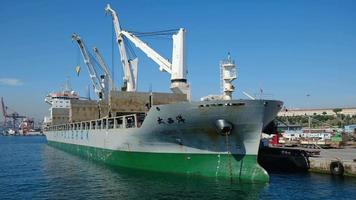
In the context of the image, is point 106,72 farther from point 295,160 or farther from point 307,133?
point 295,160

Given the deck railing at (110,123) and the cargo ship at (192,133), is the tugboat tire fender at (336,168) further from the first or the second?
the deck railing at (110,123)

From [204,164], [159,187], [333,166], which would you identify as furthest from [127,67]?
[333,166]

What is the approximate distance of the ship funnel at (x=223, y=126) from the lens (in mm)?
23688

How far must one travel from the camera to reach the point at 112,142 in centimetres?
3306

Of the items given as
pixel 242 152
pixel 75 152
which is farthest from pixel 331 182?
pixel 75 152

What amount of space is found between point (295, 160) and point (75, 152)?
101ft

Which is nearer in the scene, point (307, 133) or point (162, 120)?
point (162, 120)

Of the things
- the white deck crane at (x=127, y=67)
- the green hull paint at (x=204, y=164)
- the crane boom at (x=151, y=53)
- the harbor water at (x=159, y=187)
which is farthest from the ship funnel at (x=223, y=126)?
the white deck crane at (x=127, y=67)

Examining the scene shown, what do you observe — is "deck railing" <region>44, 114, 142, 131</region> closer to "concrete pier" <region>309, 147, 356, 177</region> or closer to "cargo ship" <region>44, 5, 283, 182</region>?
"cargo ship" <region>44, 5, 283, 182</region>

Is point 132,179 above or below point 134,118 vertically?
below

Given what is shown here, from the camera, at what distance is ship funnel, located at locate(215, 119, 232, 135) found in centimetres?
2369

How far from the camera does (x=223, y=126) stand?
2362 centimetres

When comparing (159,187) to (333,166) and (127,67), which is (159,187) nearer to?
(333,166)

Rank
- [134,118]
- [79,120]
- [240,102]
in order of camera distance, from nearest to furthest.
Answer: [240,102]
[134,118]
[79,120]
